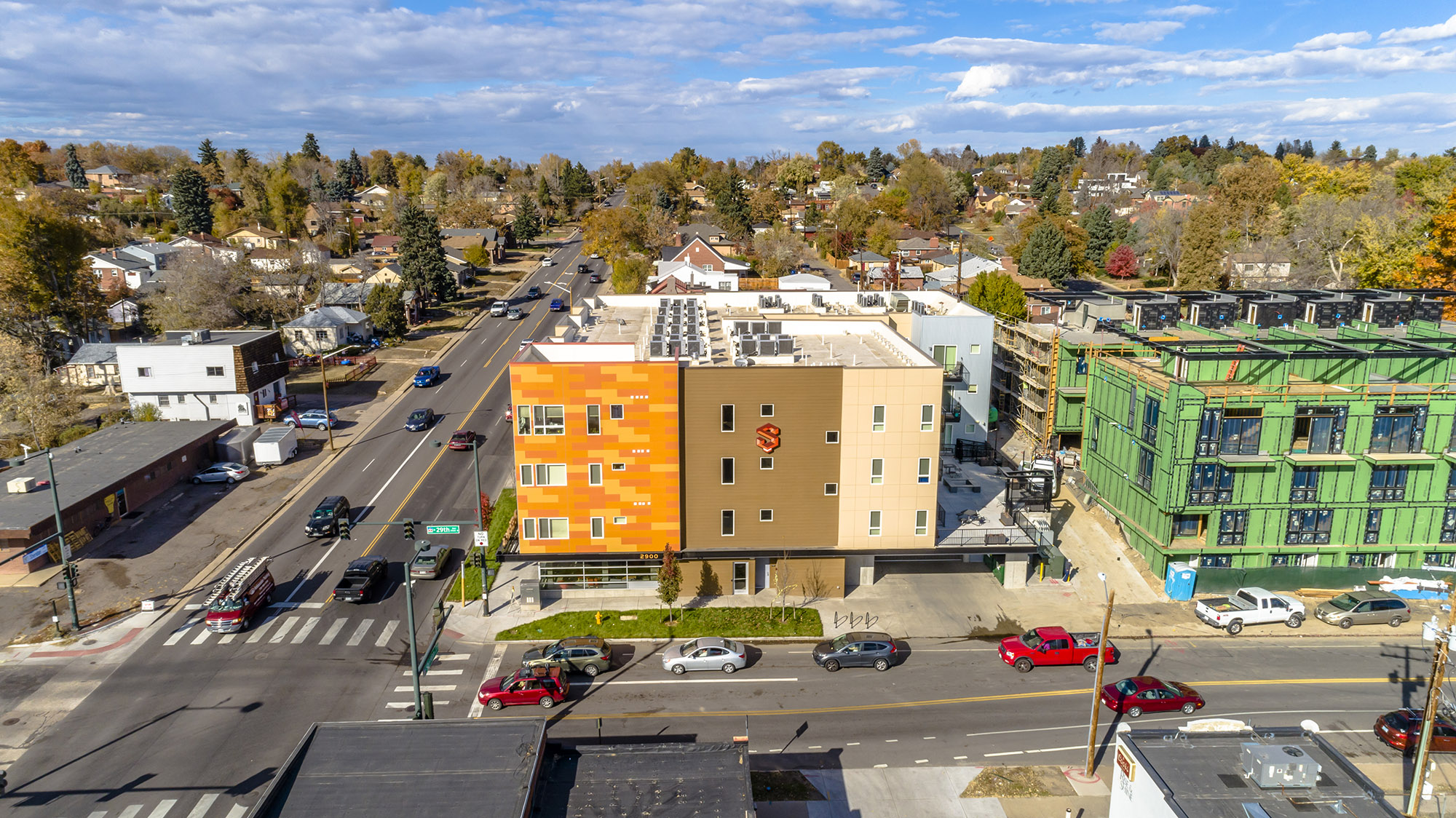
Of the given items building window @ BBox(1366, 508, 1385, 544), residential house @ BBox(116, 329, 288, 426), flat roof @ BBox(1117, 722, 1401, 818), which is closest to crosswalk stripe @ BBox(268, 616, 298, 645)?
residential house @ BBox(116, 329, 288, 426)

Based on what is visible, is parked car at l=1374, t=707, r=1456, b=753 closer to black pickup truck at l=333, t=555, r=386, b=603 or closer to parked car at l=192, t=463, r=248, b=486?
black pickup truck at l=333, t=555, r=386, b=603

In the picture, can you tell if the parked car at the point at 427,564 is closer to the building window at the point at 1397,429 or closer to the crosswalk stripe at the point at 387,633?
the crosswalk stripe at the point at 387,633

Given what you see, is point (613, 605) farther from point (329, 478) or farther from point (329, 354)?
point (329, 354)

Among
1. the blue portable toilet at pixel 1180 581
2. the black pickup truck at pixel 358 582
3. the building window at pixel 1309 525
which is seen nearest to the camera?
the black pickup truck at pixel 358 582

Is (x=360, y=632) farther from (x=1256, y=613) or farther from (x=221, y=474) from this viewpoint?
(x=1256, y=613)

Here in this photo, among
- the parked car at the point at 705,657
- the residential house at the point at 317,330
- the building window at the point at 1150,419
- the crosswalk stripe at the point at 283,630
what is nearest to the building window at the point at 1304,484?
the building window at the point at 1150,419

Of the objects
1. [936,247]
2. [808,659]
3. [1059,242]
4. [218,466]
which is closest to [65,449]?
[218,466]
